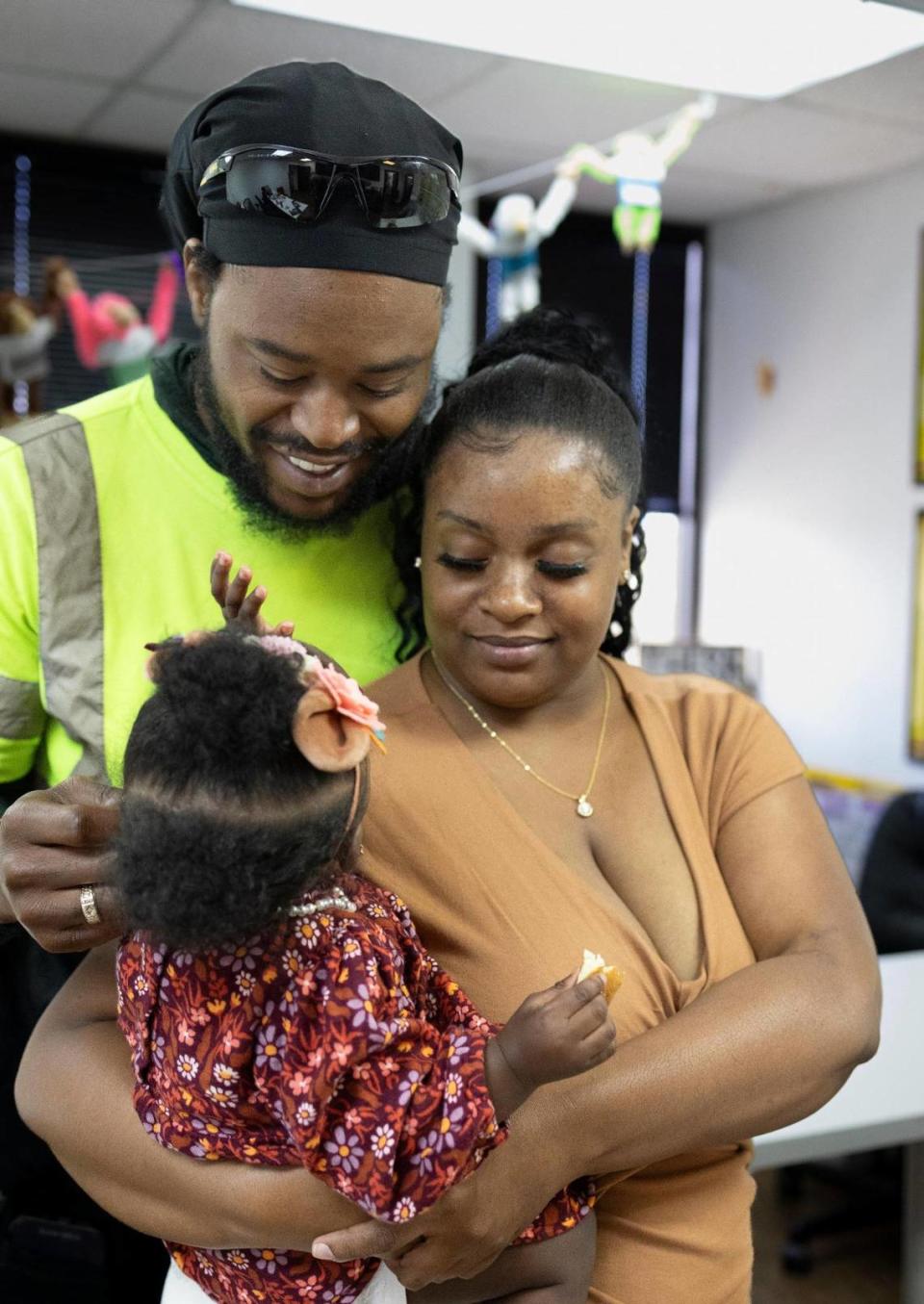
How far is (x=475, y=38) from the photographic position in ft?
13.5

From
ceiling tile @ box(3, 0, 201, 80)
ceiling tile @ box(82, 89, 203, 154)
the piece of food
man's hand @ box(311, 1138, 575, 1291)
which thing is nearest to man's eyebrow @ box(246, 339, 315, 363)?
the piece of food

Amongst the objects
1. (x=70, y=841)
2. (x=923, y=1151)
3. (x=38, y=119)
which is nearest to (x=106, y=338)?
(x=38, y=119)

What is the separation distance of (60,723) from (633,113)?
422 centimetres

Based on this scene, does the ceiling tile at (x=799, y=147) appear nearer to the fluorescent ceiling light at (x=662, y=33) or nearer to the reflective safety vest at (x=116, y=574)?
the fluorescent ceiling light at (x=662, y=33)

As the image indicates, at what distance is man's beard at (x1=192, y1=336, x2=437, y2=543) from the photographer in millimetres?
1354

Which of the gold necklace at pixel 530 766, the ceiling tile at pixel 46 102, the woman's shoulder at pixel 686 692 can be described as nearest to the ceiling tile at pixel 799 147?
the ceiling tile at pixel 46 102

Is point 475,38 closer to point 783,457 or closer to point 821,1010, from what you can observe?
point 783,457

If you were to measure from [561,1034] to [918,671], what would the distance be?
489 cm

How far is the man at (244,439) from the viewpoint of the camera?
4.17 feet

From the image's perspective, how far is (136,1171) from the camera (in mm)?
1125

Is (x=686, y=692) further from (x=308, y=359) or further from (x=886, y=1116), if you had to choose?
(x=886, y=1116)

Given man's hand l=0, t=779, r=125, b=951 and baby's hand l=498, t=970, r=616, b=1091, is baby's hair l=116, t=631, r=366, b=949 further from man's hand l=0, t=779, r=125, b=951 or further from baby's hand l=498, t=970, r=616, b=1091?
baby's hand l=498, t=970, r=616, b=1091

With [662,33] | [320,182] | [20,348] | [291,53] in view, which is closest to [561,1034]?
[320,182]

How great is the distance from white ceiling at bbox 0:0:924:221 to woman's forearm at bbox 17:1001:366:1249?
2628 millimetres
